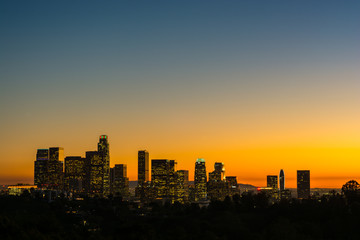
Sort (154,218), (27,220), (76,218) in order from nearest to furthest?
(27,220) → (154,218) → (76,218)

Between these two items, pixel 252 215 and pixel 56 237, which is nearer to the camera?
pixel 56 237

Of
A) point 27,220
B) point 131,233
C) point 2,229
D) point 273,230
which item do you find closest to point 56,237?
point 2,229

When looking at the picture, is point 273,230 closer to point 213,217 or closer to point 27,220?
point 213,217

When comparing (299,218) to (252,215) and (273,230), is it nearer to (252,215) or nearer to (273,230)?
(252,215)

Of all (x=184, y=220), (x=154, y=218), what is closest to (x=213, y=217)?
(x=184, y=220)

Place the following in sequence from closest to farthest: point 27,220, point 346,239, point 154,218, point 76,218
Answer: point 346,239 < point 27,220 < point 154,218 < point 76,218

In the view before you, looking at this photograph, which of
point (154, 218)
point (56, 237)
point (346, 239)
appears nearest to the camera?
point (56, 237)

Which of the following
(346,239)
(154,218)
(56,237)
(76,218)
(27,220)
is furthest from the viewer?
(76,218)

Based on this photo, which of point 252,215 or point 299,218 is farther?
point 252,215

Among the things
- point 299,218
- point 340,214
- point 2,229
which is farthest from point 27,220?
point 340,214
